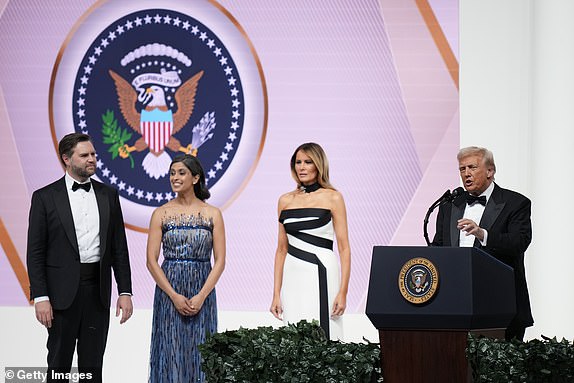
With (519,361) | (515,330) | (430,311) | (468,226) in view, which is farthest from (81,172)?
(519,361)

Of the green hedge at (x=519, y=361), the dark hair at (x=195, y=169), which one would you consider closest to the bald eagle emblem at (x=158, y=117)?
the dark hair at (x=195, y=169)

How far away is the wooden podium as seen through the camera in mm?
2756

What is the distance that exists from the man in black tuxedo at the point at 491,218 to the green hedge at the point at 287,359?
3.35 ft

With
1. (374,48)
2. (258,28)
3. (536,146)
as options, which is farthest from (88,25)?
(536,146)

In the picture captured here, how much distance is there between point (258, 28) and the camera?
21.1 ft

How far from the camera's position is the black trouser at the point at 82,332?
14.6 ft

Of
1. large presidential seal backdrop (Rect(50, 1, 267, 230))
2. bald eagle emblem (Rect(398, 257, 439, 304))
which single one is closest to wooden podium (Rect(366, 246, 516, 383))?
bald eagle emblem (Rect(398, 257, 439, 304))

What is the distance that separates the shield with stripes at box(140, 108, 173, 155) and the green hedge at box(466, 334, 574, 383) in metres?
4.02

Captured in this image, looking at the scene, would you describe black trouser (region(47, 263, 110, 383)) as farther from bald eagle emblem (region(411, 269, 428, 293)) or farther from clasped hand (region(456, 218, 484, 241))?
bald eagle emblem (region(411, 269, 428, 293))

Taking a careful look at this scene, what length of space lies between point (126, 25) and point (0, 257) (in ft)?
6.51

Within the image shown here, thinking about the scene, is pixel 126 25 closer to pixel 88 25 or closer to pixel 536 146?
pixel 88 25

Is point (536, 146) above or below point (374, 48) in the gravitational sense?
below

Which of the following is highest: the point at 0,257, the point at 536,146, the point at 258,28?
the point at 258,28

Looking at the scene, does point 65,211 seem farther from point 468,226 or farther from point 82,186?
point 468,226
